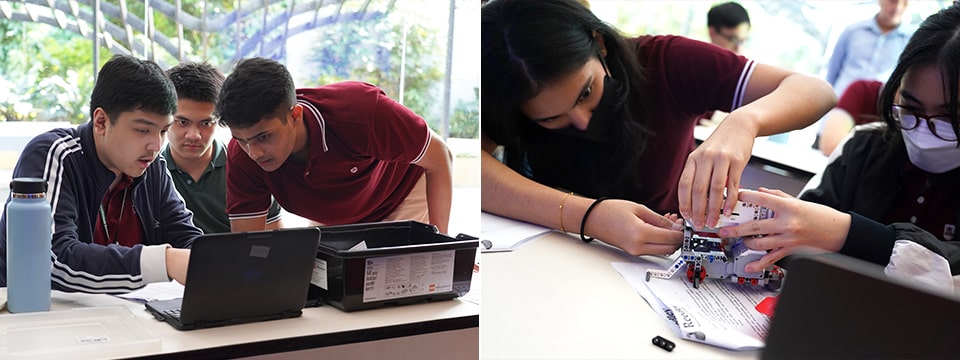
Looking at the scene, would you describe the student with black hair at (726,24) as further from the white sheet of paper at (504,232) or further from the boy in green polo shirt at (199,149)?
the boy in green polo shirt at (199,149)

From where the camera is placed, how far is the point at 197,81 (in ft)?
5.57

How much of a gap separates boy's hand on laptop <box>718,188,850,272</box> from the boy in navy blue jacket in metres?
1.07

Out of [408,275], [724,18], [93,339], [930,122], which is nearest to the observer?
[93,339]

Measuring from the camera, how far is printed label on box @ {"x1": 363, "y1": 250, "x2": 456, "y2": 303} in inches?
66.8

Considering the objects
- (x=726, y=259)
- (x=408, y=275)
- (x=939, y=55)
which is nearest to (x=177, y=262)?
(x=408, y=275)

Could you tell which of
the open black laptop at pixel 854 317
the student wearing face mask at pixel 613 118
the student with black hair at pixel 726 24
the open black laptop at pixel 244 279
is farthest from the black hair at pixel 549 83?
the student with black hair at pixel 726 24

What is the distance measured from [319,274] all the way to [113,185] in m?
0.46

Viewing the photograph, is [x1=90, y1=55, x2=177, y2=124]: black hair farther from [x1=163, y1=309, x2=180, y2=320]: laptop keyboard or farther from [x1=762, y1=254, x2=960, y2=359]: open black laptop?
[x1=762, y1=254, x2=960, y2=359]: open black laptop

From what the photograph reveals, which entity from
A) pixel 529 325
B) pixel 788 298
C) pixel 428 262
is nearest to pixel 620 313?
pixel 529 325

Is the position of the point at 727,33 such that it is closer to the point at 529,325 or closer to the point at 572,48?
the point at 572,48

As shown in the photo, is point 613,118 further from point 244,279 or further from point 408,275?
point 244,279

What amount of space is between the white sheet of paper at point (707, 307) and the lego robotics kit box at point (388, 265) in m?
0.53

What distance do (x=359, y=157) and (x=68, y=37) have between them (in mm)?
658

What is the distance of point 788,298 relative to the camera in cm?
54
